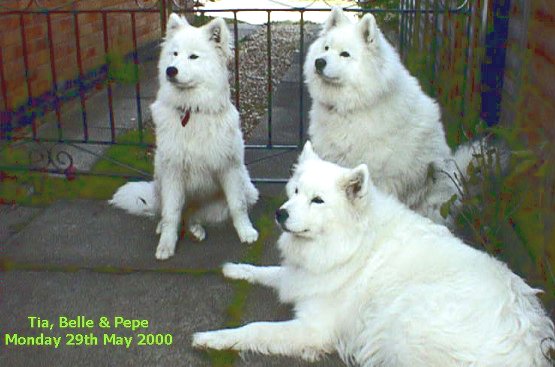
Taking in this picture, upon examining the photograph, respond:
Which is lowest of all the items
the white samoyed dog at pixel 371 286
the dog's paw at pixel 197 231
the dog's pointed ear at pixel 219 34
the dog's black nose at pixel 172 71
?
the dog's paw at pixel 197 231

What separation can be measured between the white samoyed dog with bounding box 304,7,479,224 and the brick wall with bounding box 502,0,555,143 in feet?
1.35

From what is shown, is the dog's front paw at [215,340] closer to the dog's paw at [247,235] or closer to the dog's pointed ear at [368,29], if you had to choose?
the dog's paw at [247,235]

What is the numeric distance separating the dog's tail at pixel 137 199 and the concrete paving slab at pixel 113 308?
0.80m

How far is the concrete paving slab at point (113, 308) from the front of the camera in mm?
3037

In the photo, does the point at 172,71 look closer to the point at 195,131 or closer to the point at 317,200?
the point at 195,131

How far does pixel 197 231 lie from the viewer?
427cm

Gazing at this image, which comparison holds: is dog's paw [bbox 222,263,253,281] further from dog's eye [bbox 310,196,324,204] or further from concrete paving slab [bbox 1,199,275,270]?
dog's eye [bbox 310,196,324,204]

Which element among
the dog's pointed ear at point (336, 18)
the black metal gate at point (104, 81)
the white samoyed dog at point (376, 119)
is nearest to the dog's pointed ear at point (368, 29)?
the white samoyed dog at point (376, 119)

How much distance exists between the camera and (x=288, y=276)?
332 centimetres

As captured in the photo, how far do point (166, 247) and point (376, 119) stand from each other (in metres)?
1.44

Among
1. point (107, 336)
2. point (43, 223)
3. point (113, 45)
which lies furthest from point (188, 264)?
point (113, 45)

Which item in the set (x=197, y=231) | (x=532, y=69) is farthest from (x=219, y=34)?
(x=532, y=69)

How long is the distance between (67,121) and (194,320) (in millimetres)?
3620

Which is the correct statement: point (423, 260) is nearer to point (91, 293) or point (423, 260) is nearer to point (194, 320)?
point (194, 320)
